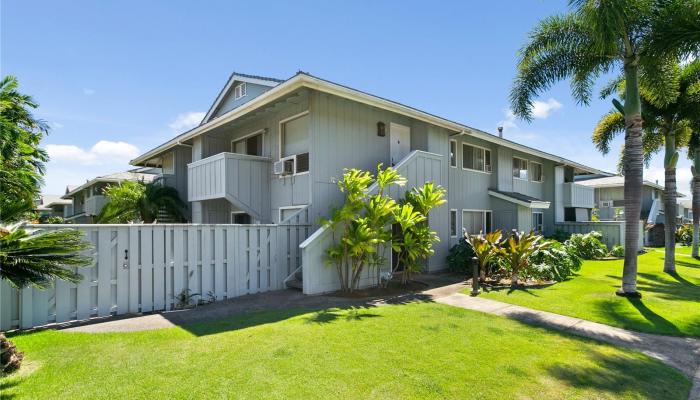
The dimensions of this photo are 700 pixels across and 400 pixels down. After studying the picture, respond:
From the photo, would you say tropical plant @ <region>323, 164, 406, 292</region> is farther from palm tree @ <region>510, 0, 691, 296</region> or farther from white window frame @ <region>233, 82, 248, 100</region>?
white window frame @ <region>233, 82, 248, 100</region>

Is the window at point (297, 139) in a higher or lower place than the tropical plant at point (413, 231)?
higher

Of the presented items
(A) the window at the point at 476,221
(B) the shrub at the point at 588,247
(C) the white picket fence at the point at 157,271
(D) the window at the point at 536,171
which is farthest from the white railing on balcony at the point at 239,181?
(D) the window at the point at 536,171

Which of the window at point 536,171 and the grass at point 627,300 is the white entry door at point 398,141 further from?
the window at point 536,171

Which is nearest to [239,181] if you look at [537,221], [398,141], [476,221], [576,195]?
[398,141]

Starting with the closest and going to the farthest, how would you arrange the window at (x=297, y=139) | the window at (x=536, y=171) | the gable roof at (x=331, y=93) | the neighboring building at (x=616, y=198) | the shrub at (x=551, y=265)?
1. the gable roof at (x=331, y=93)
2. the shrub at (x=551, y=265)
3. the window at (x=297, y=139)
4. the window at (x=536, y=171)
5. the neighboring building at (x=616, y=198)

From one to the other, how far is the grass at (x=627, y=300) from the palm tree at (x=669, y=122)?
2504mm

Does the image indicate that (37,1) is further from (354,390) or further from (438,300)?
(438,300)

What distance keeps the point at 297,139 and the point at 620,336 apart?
978 centimetres

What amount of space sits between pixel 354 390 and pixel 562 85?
1231cm

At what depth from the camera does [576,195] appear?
21781 mm

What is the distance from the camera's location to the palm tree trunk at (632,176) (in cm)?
871

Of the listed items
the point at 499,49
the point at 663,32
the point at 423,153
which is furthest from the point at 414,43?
the point at 663,32

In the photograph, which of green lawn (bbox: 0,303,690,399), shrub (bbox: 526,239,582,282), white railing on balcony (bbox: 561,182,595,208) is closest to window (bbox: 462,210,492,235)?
shrub (bbox: 526,239,582,282)

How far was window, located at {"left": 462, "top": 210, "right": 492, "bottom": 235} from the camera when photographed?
15236 millimetres
